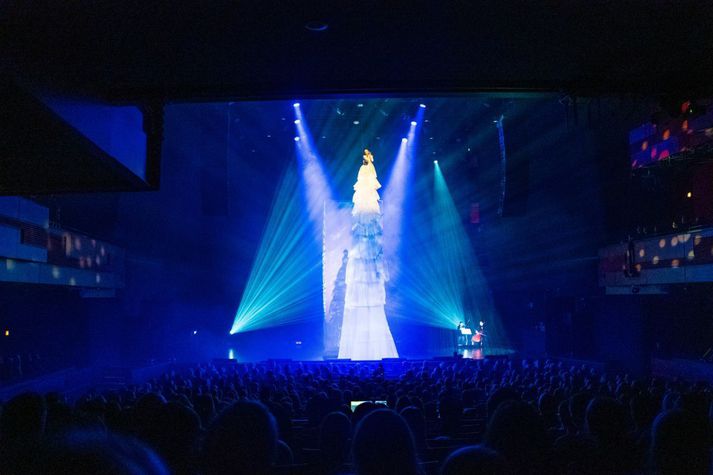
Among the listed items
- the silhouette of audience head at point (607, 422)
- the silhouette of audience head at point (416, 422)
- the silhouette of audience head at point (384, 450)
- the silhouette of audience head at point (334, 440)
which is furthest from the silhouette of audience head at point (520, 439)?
the silhouette of audience head at point (416, 422)

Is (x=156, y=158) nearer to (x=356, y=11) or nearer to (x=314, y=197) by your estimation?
(x=356, y=11)

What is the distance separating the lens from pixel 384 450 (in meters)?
2.70

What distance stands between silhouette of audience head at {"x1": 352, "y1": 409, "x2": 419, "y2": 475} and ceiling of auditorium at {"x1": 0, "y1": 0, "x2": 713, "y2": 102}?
11.2 feet

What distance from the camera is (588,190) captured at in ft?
89.1

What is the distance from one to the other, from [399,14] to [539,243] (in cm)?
2821

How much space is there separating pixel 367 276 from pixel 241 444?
1061 inches

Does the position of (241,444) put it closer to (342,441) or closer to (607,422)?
(342,441)

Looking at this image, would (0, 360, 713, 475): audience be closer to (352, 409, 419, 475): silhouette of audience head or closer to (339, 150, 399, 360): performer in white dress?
(352, 409, 419, 475): silhouette of audience head

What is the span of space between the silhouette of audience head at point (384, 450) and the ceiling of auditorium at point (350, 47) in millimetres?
3409

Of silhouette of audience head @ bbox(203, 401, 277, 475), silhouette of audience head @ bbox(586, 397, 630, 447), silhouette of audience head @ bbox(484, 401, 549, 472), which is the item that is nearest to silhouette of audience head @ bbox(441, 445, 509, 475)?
silhouette of audience head @ bbox(203, 401, 277, 475)

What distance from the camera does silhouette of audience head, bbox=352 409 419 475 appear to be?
2672 millimetres

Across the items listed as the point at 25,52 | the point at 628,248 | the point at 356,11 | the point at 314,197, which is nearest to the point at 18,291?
the point at 314,197

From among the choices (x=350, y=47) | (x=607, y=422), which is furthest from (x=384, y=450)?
(x=350, y=47)

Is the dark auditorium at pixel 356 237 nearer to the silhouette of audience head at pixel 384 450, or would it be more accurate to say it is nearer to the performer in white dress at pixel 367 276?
the silhouette of audience head at pixel 384 450
